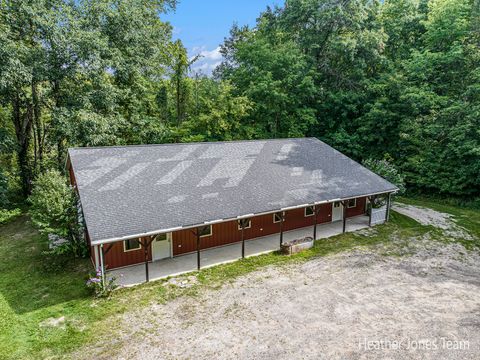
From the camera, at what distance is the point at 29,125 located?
2466 centimetres

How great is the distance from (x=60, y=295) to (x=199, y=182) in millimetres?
7032

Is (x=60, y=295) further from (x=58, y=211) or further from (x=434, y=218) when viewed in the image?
(x=434, y=218)

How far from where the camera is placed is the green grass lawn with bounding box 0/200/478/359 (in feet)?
30.9

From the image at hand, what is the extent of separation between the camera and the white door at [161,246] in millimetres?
14172

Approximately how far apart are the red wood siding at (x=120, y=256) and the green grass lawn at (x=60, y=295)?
1.14 metres

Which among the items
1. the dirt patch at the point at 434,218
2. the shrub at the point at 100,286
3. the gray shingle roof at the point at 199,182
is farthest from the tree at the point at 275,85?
the shrub at the point at 100,286

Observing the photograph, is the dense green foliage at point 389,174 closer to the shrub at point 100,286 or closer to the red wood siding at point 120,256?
the red wood siding at point 120,256

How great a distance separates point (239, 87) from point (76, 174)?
18.9 m

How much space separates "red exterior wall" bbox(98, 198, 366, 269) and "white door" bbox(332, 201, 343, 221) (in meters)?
0.31

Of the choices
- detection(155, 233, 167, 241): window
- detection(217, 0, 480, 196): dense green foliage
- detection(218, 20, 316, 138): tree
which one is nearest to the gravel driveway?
detection(155, 233, 167, 241): window

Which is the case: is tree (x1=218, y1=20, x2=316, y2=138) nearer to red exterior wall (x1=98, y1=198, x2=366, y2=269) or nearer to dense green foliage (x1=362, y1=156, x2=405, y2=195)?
dense green foliage (x1=362, y1=156, x2=405, y2=195)

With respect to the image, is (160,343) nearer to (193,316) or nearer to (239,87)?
(193,316)

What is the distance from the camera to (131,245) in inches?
540

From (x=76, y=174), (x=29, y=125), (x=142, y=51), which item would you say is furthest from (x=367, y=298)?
(x=29, y=125)
